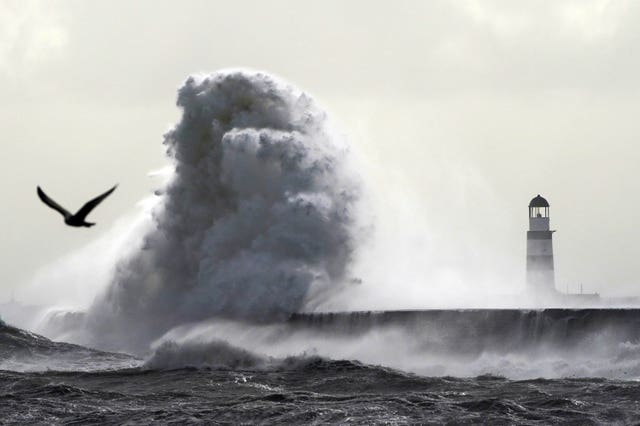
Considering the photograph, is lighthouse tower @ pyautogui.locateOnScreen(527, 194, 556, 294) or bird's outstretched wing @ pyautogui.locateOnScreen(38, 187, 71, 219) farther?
lighthouse tower @ pyautogui.locateOnScreen(527, 194, 556, 294)

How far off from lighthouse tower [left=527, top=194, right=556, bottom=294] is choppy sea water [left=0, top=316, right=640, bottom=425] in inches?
773

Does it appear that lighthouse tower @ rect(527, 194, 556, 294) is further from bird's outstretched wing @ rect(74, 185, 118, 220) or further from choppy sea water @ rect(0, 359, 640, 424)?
bird's outstretched wing @ rect(74, 185, 118, 220)

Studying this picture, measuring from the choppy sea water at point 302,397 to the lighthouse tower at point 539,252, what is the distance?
773 inches

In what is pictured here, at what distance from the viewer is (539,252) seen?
50.9 metres

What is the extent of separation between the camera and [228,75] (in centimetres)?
4162

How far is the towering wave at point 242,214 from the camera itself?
38.2 meters

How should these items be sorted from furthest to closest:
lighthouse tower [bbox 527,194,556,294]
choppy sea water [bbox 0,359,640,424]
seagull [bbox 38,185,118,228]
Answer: lighthouse tower [bbox 527,194,556,294]
choppy sea water [bbox 0,359,640,424]
seagull [bbox 38,185,118,228]

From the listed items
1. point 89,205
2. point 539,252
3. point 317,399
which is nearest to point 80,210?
point 89,205

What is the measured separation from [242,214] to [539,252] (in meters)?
15.0

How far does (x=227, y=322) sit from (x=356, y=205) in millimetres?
4966

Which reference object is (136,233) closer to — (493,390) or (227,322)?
(227,322)

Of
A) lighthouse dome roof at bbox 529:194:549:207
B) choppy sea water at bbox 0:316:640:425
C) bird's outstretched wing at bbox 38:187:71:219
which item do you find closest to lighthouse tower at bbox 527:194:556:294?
lighthouse dome roof at bbox 529:194:549:207

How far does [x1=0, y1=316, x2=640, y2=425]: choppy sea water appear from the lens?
22.7 metres

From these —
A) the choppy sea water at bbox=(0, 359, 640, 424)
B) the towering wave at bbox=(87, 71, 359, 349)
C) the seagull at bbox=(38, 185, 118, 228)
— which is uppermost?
the towering wave at bbox=(87, 71, 359, 349)
